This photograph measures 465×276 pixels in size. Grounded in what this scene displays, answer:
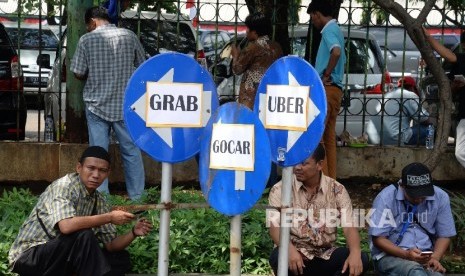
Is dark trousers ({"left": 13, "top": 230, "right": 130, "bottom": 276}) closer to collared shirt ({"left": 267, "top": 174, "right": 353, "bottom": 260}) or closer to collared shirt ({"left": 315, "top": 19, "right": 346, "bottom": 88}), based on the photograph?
collared shirt ({"left": 267, "top": 174, "right": 353, "bottom": 260})

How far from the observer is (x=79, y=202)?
19.6ft

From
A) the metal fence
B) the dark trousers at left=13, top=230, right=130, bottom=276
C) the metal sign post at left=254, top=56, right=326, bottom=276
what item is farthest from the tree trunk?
the dark trousers at left=13, top=230, right=130, bottom=276

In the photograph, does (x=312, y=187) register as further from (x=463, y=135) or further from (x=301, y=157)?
(x=463, y=135)

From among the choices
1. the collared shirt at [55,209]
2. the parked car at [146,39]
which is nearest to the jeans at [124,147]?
→ the parked car at [146,39]

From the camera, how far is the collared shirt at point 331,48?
837 centimetres

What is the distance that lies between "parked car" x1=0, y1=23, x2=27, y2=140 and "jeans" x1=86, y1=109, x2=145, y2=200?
3.99ft

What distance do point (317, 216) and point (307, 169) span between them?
31cm

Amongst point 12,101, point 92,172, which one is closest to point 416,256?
point 92,172

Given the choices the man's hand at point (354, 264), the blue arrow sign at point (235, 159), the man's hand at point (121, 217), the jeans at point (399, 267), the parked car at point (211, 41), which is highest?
the parked car at point (211, 41)

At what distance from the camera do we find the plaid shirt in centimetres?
820

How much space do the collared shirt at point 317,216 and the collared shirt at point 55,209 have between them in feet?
3.72

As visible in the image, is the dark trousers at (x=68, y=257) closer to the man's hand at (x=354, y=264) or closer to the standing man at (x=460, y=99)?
the man's hand at (x=354, y=264)

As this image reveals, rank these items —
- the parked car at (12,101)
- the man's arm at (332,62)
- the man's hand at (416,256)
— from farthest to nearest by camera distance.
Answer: the parked car at (12,101), the man's arm at (332,62), the man's hand at (416,256)

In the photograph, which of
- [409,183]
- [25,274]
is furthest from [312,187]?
[25,274]
